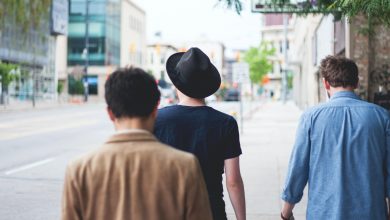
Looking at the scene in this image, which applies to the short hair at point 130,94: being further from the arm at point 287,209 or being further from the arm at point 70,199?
the arm at point 287,209

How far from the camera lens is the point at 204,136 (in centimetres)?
360

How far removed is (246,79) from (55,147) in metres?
10.1

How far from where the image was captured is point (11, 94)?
202ft

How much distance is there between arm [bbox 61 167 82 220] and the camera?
2.45m

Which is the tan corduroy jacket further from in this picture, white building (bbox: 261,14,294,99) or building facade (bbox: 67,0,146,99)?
white building (bbox: 261,14,294,99)

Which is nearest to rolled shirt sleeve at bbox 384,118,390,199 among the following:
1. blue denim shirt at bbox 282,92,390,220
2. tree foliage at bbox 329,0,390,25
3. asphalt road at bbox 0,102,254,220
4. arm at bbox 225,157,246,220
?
blue denim shirt at bbox 282,92,390,220

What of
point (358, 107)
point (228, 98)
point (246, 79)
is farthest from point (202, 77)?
point (228, 98)

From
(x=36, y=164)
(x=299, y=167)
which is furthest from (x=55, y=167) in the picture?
(x=299, y=167)

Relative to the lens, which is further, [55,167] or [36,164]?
[36,164]

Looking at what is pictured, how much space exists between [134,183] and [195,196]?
217mm

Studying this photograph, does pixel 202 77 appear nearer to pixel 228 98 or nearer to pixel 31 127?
pixel 31 127

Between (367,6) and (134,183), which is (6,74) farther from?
(134,183)

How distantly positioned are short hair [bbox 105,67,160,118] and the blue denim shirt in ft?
5.70

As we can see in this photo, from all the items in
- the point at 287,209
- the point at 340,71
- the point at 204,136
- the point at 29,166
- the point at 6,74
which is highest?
the point at 6,74
